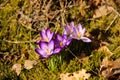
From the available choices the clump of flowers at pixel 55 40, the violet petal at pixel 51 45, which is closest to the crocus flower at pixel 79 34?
the clump of flowers at pixel 55 40

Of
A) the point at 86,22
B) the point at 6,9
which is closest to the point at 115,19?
the point at 86,22

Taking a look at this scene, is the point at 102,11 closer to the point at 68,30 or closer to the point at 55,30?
the point at 55,30

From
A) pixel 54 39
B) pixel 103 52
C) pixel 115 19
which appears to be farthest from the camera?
pixel 115 19

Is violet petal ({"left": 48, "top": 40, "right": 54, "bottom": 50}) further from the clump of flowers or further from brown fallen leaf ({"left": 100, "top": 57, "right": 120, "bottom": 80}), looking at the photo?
brown fallen leaf ({"left": 100, "top": 57, "right": 120, "bottom": 80})

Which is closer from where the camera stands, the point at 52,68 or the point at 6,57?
the point at 52,68

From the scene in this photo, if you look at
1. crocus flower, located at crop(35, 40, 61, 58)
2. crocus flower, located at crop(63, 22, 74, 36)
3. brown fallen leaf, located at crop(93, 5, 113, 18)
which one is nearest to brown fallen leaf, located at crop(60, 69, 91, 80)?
crocus flower, located at crop(35, 40, 61, 58)

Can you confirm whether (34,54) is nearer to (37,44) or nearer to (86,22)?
(37,44)

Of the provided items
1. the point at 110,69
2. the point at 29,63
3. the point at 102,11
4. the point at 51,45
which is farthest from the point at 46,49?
the point at 102,11
